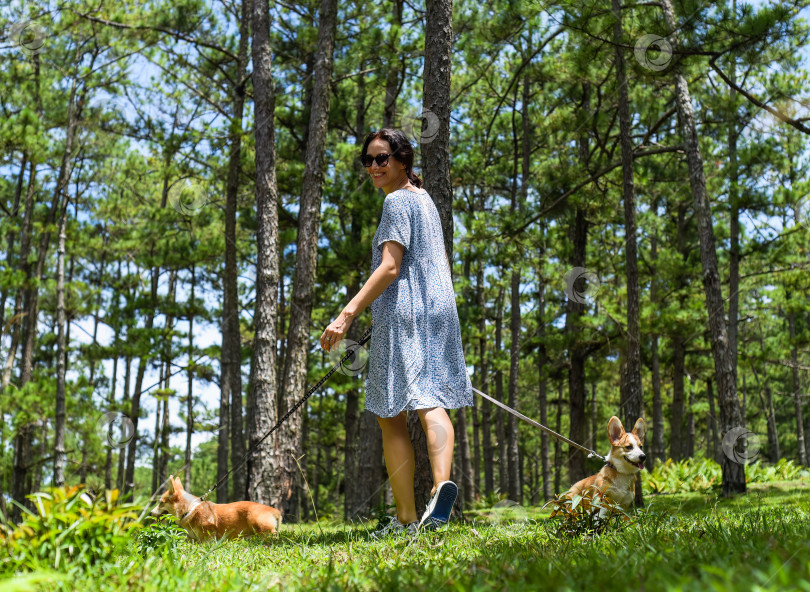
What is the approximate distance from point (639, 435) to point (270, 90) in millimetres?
7103

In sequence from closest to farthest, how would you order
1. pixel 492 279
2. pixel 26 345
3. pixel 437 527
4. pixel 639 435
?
pixel 437 527
pixel 639 435
pixel 26 345
pixel 492 279

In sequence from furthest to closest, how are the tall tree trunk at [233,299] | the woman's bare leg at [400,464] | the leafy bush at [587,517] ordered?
the tall tree trunk at [233,299] < the woman's bare leg at [400,464] < the leafy bush at [587,517]

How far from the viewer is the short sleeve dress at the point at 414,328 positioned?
3397 mm

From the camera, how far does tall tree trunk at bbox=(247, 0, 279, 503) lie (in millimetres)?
8266

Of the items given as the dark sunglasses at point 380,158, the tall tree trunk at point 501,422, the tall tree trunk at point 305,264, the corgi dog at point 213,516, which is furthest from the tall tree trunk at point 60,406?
the dark sunglasses at point 380,158

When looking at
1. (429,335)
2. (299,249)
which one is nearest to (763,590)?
(429,335)

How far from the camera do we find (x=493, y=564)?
84.2 inches

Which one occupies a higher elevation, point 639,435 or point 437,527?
point 639,435

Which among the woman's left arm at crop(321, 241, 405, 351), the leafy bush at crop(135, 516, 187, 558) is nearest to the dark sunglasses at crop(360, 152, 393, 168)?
the woman's left arm at crop(321, 241, 405, 351)

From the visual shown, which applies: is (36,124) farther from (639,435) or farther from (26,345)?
(639,435)

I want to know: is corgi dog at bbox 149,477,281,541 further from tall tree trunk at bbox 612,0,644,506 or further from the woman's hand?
tall tree trunk at bbox 612,0,644,506

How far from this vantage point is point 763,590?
47.8 inches

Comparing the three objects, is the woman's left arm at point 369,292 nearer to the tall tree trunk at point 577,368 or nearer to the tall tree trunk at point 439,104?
the tall tree trunk at point 439,104

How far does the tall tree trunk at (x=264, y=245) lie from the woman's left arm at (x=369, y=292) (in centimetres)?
509
